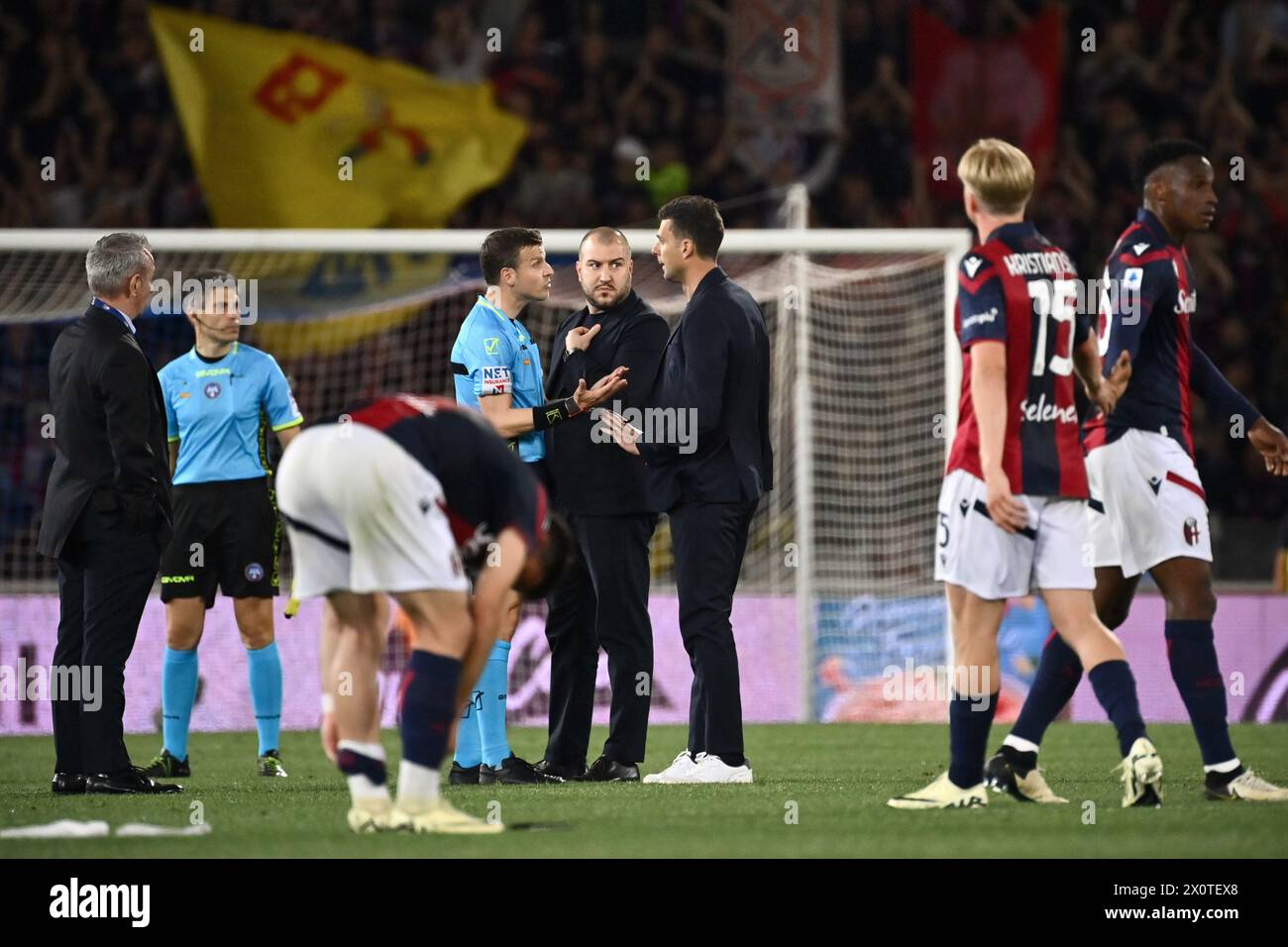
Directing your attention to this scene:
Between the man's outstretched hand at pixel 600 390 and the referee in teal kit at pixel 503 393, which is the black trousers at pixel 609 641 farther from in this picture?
the man's outstretched hand at pixel 600 390

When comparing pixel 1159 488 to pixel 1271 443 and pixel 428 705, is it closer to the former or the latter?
pixel 1271 443

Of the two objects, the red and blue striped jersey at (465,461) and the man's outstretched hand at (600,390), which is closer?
the red and blue striped jersey at (465,461)

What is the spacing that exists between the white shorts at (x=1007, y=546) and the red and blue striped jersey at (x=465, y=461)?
1.41 metres

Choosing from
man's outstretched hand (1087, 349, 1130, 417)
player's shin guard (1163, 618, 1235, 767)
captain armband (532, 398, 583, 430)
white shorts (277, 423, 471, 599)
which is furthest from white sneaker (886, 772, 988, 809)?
captain armband (532, 398, 583, 430)

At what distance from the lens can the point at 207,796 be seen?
7.28 meters

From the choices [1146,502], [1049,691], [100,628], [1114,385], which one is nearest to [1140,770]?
[1049,691]

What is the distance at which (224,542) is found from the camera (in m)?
8.91

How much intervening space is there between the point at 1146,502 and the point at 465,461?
2717 millimetres

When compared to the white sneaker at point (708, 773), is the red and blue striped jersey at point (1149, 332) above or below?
above

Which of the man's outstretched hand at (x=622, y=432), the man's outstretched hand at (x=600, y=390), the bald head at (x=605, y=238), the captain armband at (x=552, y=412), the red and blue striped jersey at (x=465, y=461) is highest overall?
the bald head at (x=605, y=238)

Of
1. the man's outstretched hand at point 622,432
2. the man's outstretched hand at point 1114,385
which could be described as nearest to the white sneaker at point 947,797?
the man's outstretched hand at point 1114,385

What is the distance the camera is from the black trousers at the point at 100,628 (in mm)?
7227

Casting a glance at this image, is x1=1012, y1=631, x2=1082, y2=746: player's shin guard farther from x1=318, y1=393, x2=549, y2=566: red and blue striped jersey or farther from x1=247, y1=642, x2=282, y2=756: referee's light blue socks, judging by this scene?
x1=247, y1=642, x2=282, y2=756: referee's light blue socks
